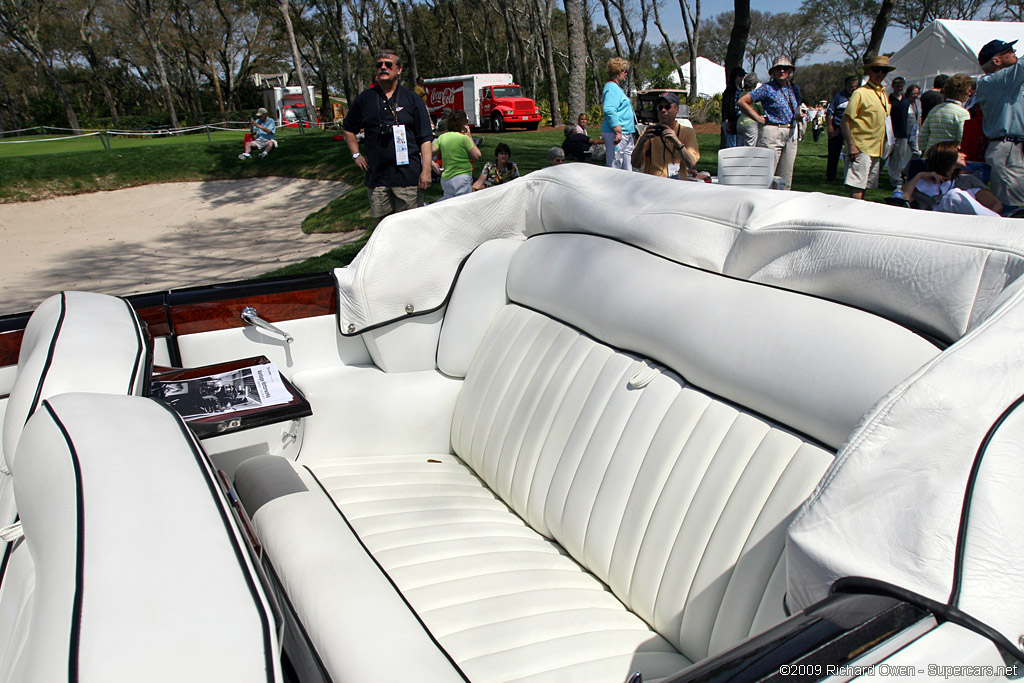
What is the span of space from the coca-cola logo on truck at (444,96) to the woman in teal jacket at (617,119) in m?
19.3

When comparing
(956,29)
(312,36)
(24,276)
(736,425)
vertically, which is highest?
(312,36)

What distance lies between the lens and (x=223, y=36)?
32.6 metres

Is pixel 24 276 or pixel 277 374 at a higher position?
pixel 277 374

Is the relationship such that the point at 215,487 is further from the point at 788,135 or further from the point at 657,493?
the point at 788,135

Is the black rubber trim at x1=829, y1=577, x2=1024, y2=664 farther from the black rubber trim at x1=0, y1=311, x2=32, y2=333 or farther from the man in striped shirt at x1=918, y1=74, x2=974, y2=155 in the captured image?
the man in striped shirt at x1=918, y1=74, x2=974, y2=155

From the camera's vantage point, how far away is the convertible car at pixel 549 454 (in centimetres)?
90

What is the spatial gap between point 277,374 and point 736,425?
1392 mm

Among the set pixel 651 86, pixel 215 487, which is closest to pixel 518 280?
pixel 215 487

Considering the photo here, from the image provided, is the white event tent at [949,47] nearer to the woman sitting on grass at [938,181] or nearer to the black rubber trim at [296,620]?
the woman sitting on grass at [938,181]

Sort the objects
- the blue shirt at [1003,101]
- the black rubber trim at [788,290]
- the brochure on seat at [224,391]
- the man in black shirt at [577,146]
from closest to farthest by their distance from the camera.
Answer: the black rubber trim at [788,290]
the brochure on seat at [224,391]
the blue shirt at [1003,101]
the man in black shirt at [577,146]

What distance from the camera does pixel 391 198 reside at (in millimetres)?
5387

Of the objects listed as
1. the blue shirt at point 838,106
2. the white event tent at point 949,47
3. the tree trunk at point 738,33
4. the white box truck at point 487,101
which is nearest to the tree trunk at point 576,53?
the tree trunk at point 738,33

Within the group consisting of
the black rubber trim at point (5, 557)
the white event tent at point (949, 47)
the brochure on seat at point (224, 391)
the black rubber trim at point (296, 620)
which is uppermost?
the white event tent at point (949, 47)

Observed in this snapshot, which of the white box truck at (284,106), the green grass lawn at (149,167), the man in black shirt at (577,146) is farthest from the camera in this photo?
the white box truck at (284,106)
